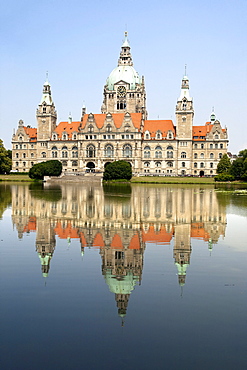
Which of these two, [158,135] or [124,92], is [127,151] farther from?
[124,92]

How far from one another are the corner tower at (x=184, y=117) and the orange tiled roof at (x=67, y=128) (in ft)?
94.8

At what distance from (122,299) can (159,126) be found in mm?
107707

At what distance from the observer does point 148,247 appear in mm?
18953

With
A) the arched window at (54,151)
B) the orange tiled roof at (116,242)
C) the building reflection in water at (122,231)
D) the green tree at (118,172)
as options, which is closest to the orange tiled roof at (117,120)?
the arched window at (54,151)

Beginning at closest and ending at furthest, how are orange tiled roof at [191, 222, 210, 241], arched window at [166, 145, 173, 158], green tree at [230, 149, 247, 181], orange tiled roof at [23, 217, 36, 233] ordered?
orange tiled roof at [191, 222, 210, 241] < orange tiled roof at [23, 217, 36, 233] < green tree at [230, 149, 247, 181] < arched window at [166, 145, 173, 158]

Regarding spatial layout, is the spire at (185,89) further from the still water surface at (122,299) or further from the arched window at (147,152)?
the still water surface at (122,299)

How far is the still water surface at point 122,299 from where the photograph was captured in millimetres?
8672

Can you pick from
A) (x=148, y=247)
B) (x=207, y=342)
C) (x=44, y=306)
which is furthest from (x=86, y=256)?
(x=207, y=342)

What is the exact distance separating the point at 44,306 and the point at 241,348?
5099 mm

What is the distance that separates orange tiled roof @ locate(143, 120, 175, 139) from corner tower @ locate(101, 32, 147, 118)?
11.7 meters

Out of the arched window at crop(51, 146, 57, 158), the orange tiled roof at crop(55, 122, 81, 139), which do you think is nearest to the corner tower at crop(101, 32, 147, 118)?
the orange tiled roof at crop(55, 122, 81, 139)

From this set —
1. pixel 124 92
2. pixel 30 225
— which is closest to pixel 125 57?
pixel 124 92

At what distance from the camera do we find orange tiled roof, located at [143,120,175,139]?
11557cm

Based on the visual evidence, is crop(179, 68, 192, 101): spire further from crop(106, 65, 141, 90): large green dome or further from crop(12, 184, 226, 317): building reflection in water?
crop(12, 184, 226, 317): building reflection in water
